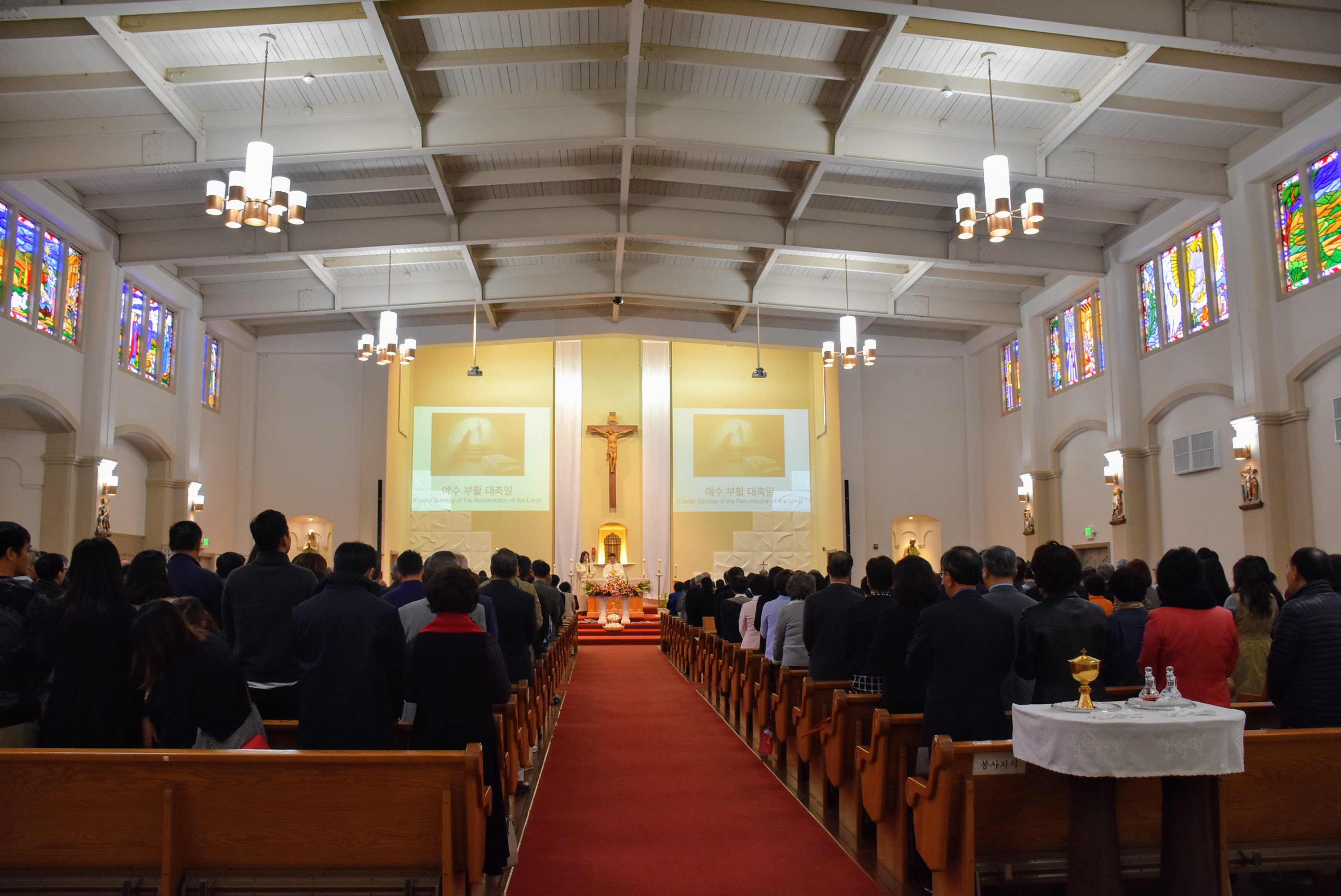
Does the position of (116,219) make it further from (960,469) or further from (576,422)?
(960,469)

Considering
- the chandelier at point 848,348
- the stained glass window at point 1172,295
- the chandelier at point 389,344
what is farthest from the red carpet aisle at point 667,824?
the stained glass window at point 1172,295

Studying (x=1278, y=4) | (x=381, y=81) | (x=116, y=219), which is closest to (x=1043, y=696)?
(x=1278, y=4)

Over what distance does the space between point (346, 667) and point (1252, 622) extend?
3869 mm

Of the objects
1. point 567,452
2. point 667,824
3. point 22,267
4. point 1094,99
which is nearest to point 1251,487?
point 1094,99

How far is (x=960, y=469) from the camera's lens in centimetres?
1856

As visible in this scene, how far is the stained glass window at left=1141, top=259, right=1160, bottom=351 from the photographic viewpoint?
12375 mm

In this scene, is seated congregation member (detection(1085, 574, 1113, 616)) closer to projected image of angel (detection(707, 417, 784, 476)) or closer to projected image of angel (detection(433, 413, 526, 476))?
projected image of angel (detection(707, 417, 784, 476))

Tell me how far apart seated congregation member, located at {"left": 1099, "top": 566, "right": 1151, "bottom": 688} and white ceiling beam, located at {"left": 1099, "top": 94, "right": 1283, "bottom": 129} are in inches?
264

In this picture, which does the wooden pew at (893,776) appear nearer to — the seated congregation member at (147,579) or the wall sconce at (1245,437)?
the seated congregation member at (147,579)

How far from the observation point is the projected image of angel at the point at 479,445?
19.8 meters

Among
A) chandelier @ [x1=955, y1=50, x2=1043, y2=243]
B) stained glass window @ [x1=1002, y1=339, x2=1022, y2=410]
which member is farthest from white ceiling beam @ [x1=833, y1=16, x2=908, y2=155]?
stained glass window @ [x1=1002, y1=339, x2=1022, y2=410]

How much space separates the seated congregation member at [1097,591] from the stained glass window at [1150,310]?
755 cm

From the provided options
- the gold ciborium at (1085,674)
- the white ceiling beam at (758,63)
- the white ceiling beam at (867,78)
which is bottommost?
the gold ciborium at (1085,674)

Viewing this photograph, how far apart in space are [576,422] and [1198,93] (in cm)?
1327
